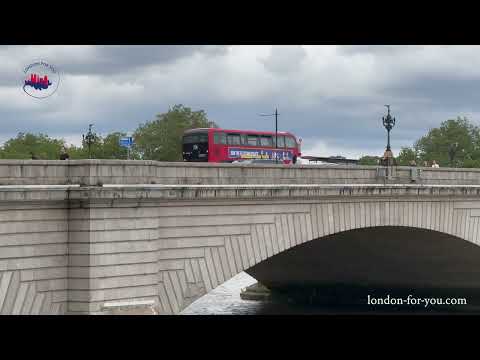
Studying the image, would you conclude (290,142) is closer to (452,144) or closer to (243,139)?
(243,139)

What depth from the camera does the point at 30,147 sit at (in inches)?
2931

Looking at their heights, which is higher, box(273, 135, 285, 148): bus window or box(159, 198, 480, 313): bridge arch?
box(273, 135, 285, 148): bus window

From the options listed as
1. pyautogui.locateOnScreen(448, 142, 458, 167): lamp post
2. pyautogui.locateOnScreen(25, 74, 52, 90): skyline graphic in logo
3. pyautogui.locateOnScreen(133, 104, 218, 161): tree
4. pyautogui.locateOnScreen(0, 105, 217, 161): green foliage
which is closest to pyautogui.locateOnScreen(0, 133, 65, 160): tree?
pyautogui.locateOnScreen(0, 105, 217, 161): green foliage

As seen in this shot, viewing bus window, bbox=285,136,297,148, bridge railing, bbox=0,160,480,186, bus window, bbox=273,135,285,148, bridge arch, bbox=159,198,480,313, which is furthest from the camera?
bus window, bbox=285,136,297,148

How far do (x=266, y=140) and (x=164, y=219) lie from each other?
24.3 metres

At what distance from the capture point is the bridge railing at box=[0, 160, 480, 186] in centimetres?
1873

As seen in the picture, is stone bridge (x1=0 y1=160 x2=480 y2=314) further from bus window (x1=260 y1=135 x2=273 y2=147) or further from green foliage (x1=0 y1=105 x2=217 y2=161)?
green foliage (x1=0 y1=105 x2=217 y2=161)

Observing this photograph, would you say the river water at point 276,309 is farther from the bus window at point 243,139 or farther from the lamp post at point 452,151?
the lamp post at point 452,151

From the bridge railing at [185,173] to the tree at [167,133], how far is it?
49414 mm

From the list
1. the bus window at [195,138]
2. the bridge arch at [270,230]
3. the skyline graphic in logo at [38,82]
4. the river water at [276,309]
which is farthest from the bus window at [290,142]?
the skyline graphic in logo at [38,82]

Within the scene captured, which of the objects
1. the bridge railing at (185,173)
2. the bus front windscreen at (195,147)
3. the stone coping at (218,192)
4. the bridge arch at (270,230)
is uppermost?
the bus front windscreen at (195,147)

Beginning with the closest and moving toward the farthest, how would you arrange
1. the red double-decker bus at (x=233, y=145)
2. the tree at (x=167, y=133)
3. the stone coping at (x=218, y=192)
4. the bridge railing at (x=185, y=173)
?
the stone coping at (x=218, y=192), the bridge railing at (x=185, y=173), the red double-decker bus at (x=233, y=145), the tree at (x=167, y=133)

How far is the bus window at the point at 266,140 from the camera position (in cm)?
4503
